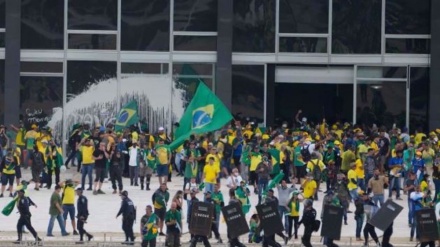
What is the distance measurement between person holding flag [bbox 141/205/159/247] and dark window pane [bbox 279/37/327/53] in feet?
64.8

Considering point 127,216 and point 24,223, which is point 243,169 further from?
point 24,223

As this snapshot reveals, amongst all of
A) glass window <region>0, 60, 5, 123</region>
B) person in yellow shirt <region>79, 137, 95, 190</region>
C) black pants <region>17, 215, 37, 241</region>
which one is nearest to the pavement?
black pants <region>17, 215, 37, 241</region>

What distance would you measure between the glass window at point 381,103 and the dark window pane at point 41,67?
33.7ft

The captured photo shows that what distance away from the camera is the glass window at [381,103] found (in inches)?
2235

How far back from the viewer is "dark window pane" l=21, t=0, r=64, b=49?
5597 cm

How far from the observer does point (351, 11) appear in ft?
187

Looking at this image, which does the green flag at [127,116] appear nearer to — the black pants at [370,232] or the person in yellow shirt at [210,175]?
the person in yellow shirt at [210,175]

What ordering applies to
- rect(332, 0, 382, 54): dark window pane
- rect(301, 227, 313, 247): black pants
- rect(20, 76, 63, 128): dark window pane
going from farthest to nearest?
rect(332, 0, 382, 54): dark window pane → rect(20, 76, 63, 128): dark window pane → rect(301, 227, 313, 247): black pants

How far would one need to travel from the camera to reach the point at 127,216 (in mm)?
38906

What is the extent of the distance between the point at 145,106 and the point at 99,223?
14560 mm

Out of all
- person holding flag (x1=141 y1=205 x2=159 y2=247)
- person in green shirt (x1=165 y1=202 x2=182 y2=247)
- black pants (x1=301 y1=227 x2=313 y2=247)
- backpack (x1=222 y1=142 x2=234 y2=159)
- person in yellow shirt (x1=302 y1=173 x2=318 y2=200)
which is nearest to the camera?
person holding flag (x1=141 y1=205 x2=159 y2=247)

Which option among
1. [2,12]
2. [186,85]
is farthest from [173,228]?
[2,12]

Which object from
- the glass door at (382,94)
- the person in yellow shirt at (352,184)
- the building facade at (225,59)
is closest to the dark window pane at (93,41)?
the building facade at (225,59)

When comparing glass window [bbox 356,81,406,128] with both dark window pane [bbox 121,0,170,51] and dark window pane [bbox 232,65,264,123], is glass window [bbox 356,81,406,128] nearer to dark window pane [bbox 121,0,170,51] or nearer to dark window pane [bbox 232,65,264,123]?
dark window pane [bbox 232,65,264,123]
